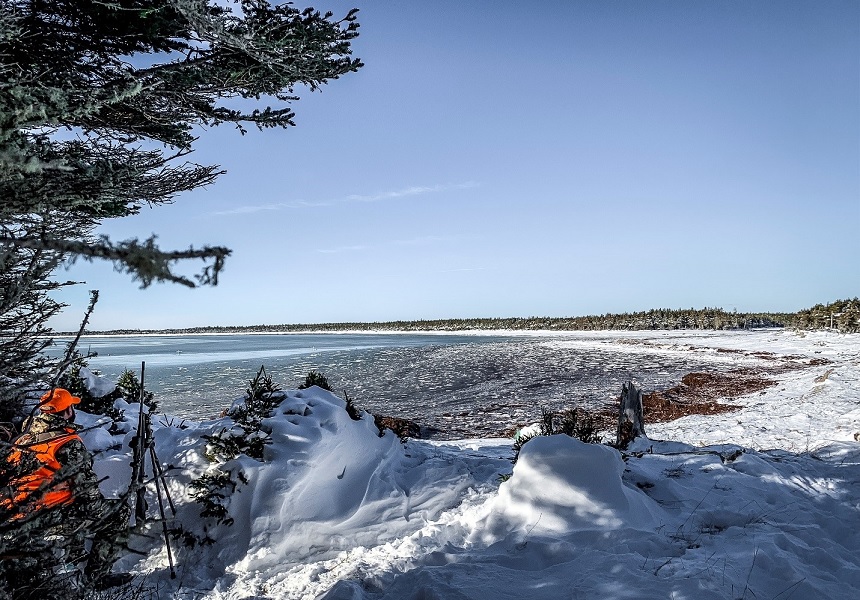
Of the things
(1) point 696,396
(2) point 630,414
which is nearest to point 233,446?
(2) point 630,414

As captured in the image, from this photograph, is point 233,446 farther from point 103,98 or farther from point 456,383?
point 456,383

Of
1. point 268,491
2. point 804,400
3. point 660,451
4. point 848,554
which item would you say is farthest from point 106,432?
point 804,400

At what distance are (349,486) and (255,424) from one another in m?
1.60

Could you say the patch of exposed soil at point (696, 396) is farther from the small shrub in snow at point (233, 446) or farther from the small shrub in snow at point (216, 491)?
the small shrub in snow at point (216, 491)

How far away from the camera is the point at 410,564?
438 centimetres

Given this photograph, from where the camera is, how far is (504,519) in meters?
4.84

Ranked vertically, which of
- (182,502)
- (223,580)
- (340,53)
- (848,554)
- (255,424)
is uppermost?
(340,53)

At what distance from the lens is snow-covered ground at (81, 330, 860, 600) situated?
12.0 ft

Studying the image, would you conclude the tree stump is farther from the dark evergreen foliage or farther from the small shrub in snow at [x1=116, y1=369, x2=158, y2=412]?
the small shrub in snow at [x1=116, y1=369, x2=158, y2=412]

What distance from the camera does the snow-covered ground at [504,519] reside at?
3.67 m

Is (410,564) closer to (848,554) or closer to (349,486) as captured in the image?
(349,486)

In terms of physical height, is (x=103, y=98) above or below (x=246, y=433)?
above

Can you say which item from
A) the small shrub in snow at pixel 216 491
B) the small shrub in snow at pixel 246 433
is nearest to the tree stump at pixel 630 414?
the small shrub in snow at pixel 246 433

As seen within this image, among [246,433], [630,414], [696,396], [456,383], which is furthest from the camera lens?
[456,383]
